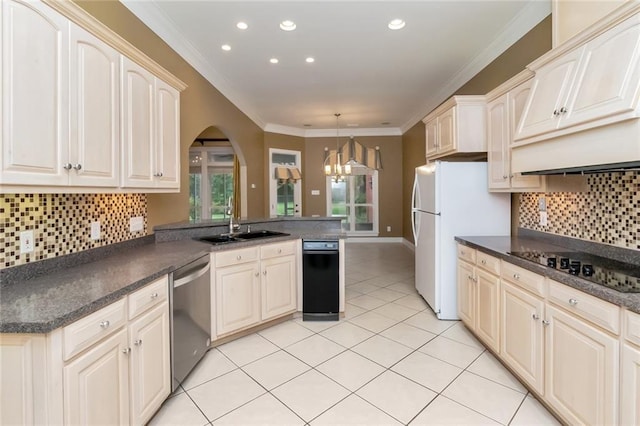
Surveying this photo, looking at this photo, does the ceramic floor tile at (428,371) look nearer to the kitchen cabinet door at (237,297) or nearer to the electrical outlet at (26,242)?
the kitchen cabinet door at (237,297)

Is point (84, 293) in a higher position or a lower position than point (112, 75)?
lower

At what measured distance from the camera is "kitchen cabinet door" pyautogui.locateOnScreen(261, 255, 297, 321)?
300 cm

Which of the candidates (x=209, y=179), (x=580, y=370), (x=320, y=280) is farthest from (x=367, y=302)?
(x=209, y=179)

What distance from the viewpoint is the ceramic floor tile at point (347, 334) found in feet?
9.27

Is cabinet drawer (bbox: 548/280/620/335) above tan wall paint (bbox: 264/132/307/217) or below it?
below

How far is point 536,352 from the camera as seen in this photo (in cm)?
189

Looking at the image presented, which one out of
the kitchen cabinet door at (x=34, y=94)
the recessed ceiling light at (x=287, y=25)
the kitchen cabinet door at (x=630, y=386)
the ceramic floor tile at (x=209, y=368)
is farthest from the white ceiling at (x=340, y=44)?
the ceramic floor tile at (x=209, y=368)

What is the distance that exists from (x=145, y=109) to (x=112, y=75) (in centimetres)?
36

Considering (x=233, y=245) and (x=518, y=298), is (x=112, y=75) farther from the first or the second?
(x=518, y=298)

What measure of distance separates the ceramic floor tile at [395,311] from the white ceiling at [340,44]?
10.1 feet

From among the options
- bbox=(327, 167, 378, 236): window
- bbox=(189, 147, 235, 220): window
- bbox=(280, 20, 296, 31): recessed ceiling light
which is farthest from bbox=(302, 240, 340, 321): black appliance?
bbox=(189, 147, 235, 220): window

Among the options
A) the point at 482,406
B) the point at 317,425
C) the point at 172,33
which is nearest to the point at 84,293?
the point at 317,425

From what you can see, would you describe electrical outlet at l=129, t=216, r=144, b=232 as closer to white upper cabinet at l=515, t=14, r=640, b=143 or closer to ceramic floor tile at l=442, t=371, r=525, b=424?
ceramic floor tile at l=442, t=371, r=525, b=424

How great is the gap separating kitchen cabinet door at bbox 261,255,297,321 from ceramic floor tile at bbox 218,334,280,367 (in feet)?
0.76
